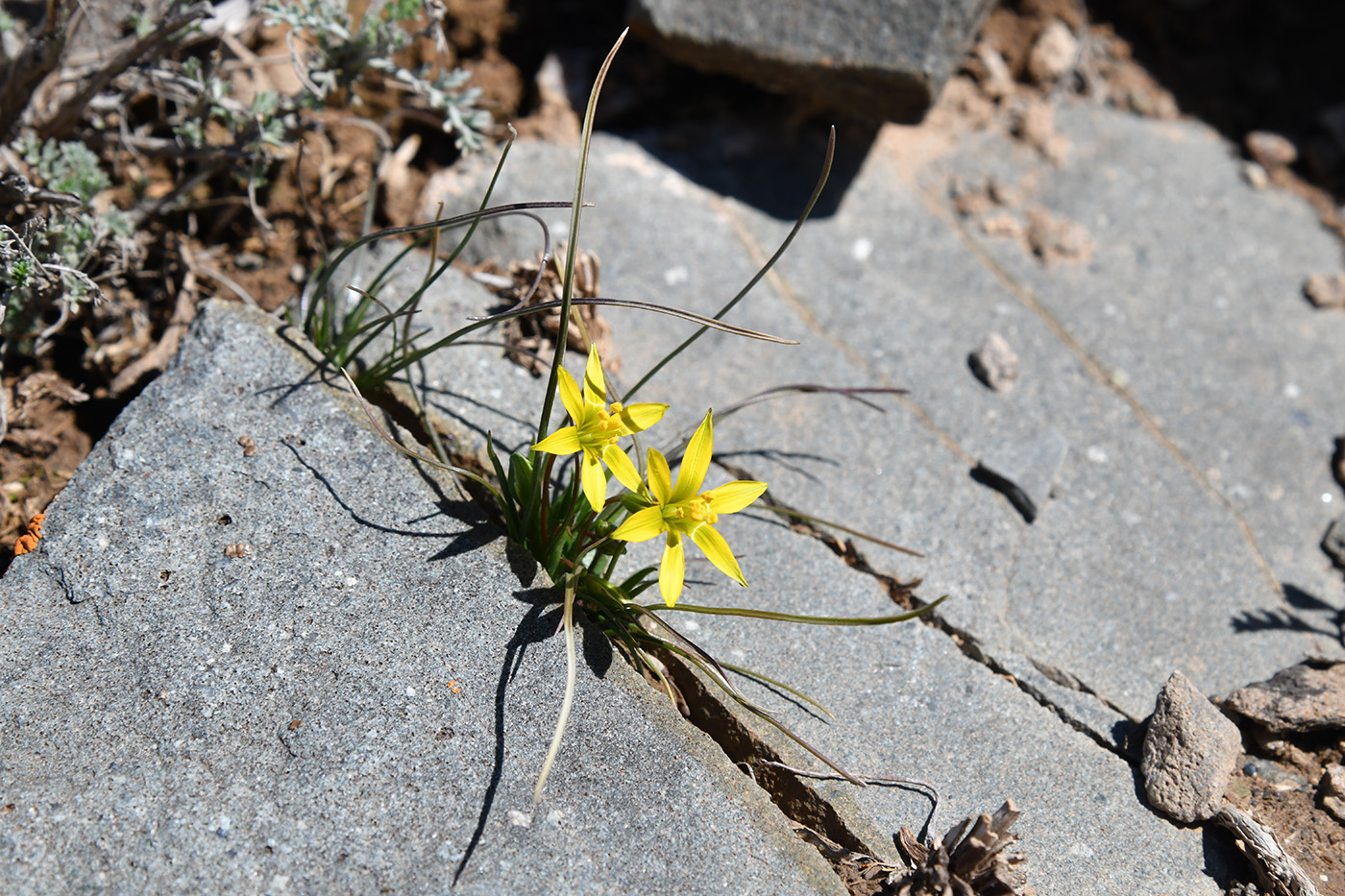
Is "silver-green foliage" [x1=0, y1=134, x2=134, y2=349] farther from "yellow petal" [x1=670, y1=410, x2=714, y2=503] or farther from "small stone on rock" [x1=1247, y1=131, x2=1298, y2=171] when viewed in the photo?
"small stone on rock" [x1=1247, y1=131, x2=1298, y2=171]

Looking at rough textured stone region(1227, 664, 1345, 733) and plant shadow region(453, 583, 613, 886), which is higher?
rough textured stone region(1227, 664, 1345, 733)

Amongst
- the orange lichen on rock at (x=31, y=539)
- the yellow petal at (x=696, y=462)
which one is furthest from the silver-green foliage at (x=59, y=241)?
the yellow petal at (x=696, y=462)

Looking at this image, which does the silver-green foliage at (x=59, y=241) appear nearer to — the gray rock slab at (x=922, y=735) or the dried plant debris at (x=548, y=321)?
the dried plant debris at (x=548, y=321)

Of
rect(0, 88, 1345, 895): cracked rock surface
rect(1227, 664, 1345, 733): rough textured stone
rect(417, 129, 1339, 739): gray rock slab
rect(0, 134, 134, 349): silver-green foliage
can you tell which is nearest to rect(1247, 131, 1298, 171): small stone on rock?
rect(0, 88, 1345, 895): cracked rock surface

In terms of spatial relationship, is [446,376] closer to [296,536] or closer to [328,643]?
[296,536]

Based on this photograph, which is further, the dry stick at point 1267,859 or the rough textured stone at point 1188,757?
the rough textured stone at point 1188,757

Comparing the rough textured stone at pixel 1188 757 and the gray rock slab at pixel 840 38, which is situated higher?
the gray rock slab at pixel 840 38

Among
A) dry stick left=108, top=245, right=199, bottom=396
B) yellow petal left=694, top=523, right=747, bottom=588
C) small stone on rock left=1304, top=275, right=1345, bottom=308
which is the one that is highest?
small stone on rock left=1304, top=275, right=1345, bottom=308
